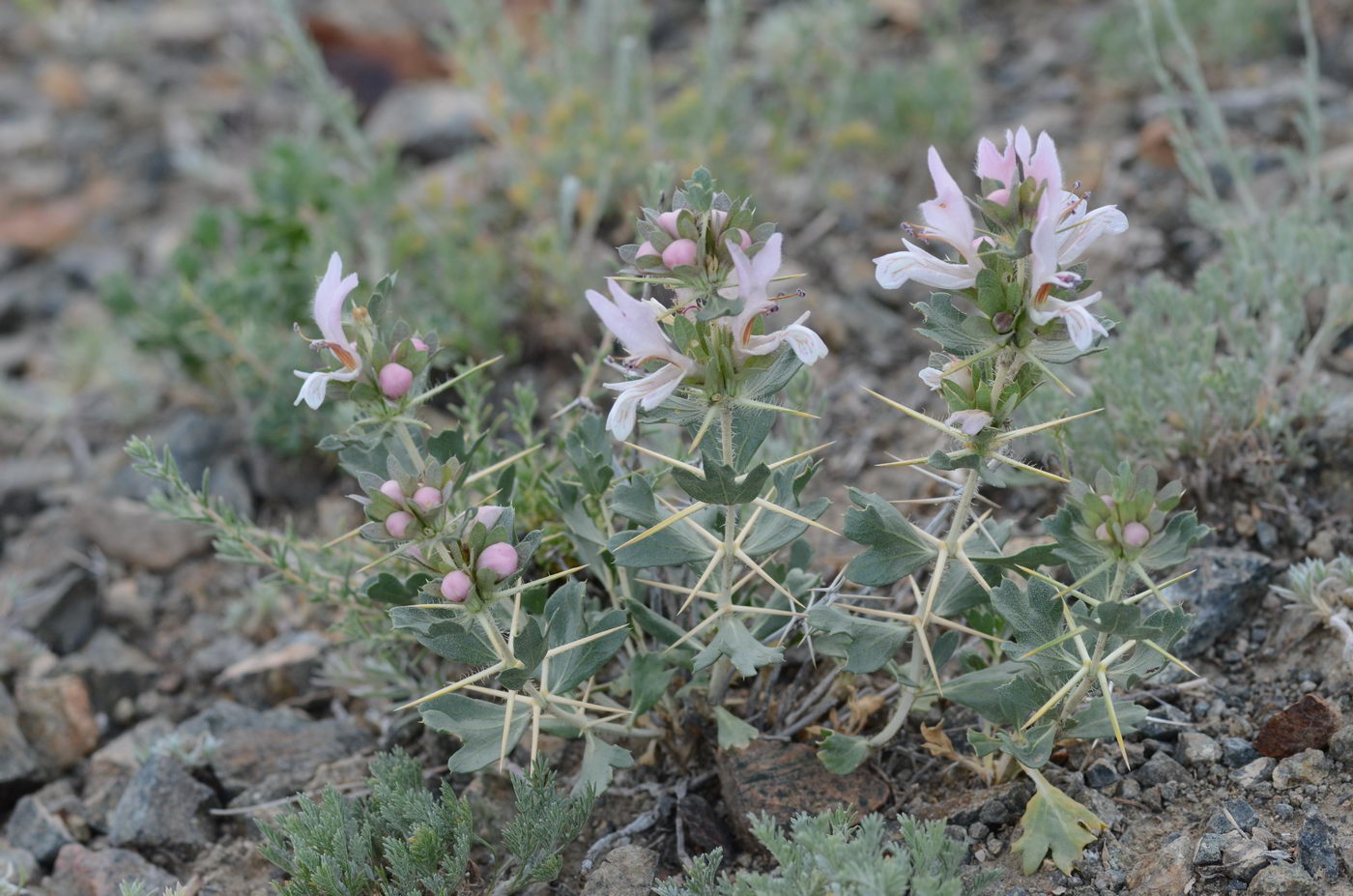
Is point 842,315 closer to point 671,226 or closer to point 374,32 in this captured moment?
point 671,226

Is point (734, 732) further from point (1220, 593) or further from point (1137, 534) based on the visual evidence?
point (1220, 593)

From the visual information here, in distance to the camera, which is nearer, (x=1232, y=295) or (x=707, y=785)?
(x=707, y=785)

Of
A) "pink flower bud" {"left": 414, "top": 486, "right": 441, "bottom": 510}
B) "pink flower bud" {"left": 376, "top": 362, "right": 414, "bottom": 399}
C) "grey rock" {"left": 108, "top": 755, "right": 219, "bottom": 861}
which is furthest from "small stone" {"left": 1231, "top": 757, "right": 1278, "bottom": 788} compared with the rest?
"grey rock" {"left": 108, "top": 755, "right": 219, "bottom": 861}

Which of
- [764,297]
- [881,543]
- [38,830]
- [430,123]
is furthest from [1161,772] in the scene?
[430,123]

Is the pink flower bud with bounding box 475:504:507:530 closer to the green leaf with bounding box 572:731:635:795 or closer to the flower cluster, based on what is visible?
the green leaf with bounding box 572:731:635:795

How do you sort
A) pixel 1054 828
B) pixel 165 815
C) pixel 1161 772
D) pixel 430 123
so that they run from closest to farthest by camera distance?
pixel 1054 828, pixel 1161 772, pixel 165 815, pixel 430 123

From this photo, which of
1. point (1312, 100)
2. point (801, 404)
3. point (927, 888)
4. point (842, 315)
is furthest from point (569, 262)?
point (927, 888)
